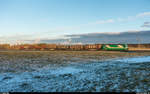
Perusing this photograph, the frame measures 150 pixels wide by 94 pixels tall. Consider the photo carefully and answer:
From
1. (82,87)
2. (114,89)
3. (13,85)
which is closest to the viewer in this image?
(114,89)

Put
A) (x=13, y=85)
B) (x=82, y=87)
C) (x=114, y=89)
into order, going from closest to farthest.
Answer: (x=114, y=89) → (x=82, y=87) → (x=13, y=85)

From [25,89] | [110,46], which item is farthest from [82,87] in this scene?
[110,46]

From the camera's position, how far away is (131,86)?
8.13 meters

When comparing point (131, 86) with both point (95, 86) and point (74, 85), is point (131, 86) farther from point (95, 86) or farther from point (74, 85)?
point (74, 85)

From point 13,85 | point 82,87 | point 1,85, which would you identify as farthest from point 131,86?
point 1,85

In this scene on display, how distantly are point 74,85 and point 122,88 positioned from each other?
8.99 feet

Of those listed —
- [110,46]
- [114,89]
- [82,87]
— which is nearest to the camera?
[114,89]

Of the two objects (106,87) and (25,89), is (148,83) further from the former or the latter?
(25,89)

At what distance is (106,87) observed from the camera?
8172 mm

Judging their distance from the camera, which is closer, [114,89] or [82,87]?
[114,89]

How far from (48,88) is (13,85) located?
2.48 metres

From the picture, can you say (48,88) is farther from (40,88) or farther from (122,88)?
(122,88)

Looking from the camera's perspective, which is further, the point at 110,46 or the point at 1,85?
the point at 110,46

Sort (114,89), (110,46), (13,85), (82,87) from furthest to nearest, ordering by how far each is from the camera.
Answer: (110,46), (13,85), (82,87), (114,89)
